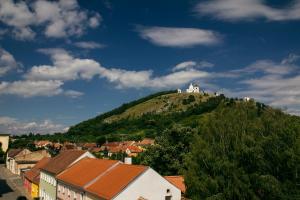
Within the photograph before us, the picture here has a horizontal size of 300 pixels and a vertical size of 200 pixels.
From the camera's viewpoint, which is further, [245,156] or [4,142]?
[4,142]

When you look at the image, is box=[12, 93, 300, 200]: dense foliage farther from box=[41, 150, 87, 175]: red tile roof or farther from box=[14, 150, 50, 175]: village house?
box=[14, 150, 50, 175]: village house

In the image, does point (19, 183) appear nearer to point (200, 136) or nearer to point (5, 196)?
point (5, 196)

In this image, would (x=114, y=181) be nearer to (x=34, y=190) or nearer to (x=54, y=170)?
A: (x=54, y=170)

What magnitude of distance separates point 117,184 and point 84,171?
30.2 ft

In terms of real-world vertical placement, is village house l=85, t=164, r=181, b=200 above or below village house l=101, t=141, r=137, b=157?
below

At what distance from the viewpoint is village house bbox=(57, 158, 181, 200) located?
3200 centimetres

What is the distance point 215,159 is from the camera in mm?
33000

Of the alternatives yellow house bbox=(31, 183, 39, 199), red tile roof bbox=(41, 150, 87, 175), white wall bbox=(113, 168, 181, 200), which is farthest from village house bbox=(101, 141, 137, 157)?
white wall bbox=(113, 168, 181, 200)

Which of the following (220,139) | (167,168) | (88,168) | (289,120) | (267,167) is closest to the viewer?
(267,167)

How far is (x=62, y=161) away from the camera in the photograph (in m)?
50.9

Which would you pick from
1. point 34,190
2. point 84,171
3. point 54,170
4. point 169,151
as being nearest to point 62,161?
point 54,170

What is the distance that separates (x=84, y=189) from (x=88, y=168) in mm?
5778

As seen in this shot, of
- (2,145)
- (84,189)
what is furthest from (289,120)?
(2,145)

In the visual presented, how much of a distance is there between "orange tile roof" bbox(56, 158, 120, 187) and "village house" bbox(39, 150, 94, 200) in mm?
1117
